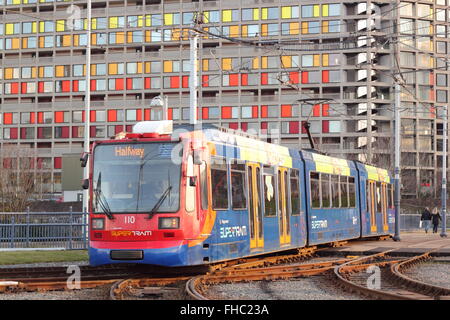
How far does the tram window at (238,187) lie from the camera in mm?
17766

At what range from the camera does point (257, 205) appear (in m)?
19.0

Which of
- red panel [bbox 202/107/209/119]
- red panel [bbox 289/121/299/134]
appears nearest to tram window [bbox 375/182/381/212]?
red panel [bbox 289/121/299/134]

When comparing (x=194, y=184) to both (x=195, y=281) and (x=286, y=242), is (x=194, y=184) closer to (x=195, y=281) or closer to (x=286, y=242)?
(x=195, y=281)

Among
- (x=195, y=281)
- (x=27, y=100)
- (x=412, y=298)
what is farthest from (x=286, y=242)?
(x=27, y=100)

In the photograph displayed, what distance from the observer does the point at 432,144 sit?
106 metres

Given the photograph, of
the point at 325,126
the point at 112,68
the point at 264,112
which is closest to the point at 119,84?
the point at 112,68

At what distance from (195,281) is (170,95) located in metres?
88.2

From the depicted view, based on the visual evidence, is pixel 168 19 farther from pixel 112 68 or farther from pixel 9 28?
pixel 9 28

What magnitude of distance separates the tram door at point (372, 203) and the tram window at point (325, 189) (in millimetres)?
5569

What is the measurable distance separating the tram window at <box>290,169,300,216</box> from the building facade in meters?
68.2

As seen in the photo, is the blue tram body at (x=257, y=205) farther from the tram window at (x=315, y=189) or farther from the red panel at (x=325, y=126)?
the red panel at (x=325, y=126)

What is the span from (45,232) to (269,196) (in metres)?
10.7

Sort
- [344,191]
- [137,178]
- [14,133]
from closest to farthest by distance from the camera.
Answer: [137,178], [344,191], [14,133]
